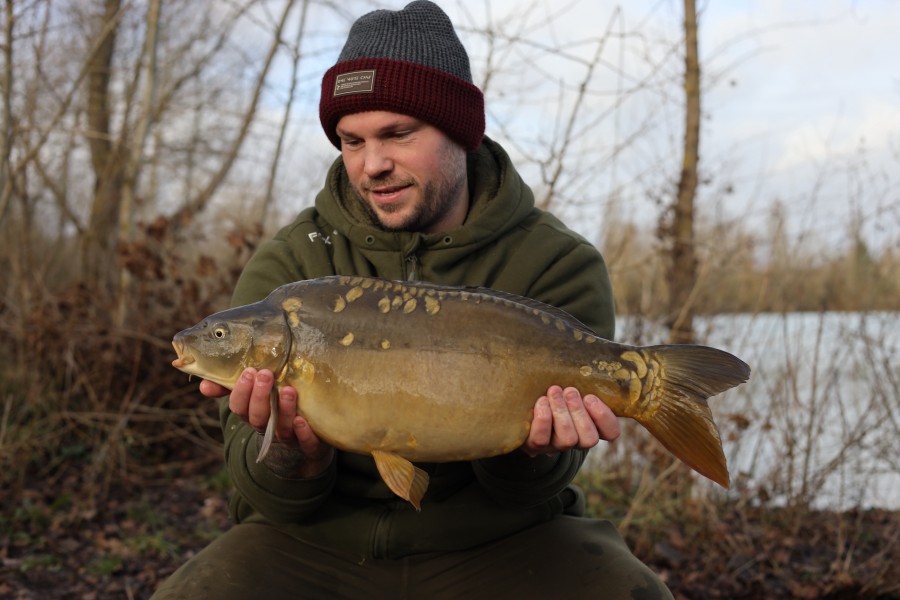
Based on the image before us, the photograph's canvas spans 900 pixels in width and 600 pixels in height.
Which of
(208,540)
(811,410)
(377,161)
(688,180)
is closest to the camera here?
(377,161)

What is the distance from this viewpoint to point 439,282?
2256mm

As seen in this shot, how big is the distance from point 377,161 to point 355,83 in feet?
0.76

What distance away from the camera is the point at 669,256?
4703mm

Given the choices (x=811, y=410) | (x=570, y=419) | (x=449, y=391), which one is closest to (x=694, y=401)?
(x=570, y=419)

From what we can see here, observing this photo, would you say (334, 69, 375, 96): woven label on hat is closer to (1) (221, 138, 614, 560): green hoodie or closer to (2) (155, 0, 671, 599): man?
(2) (155, 0, 671, 599): man

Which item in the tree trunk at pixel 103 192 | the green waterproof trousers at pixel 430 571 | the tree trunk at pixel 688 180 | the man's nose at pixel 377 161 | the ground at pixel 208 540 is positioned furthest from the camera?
the tree trunk at pixel 103 192

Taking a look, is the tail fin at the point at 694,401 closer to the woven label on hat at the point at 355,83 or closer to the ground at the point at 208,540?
the woven label on hat at the point at 355,83

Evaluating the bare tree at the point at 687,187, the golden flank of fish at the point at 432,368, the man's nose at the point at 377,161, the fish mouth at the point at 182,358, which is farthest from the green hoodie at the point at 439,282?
the bare tree at the point at 687,187

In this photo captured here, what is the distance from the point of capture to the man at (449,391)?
196 cm

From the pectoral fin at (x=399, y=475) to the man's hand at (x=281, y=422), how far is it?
0.17m

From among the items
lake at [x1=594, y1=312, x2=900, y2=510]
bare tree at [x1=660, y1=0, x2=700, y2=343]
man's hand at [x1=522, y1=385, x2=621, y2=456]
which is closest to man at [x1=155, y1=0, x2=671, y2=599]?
man's hand at [x1=522, y1=385, x2=621, y2=456]

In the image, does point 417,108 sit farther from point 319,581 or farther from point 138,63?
point 138,63

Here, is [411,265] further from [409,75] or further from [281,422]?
[281,422]

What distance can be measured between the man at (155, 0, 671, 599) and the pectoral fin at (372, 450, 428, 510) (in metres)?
0.18
